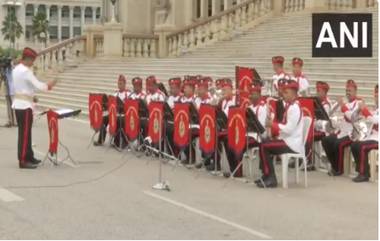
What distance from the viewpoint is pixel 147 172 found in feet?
41.9

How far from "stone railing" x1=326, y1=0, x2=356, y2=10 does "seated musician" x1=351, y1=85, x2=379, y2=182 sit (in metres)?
19.3

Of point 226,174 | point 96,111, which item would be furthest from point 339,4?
point 226,174

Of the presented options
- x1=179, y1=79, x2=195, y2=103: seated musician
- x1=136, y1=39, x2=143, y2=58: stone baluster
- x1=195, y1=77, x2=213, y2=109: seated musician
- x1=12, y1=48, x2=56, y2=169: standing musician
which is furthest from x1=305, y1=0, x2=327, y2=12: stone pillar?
x1=12, y1=48, x2=56, y2=169: standing musician

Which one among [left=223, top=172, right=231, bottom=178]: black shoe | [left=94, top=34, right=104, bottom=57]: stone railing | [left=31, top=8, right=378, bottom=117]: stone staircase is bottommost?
[left=223, top=172, right=231, bottom=178]: black shoe

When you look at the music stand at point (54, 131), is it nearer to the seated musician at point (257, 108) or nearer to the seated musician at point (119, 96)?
the seated musician at point (119, 96)

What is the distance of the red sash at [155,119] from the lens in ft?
45.0

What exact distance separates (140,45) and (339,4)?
28.4 ft

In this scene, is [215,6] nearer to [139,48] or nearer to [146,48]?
[146,48]

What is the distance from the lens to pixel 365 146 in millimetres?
11648

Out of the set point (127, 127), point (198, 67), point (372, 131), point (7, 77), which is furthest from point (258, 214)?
point (198, 67)

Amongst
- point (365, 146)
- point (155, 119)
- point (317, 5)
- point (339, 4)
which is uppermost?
point (339, 4)

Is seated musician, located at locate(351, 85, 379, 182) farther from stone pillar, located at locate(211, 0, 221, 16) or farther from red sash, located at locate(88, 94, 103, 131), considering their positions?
stone pillar, located at locate(211, 0, 221, 16)

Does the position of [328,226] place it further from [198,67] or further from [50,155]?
[198,67]

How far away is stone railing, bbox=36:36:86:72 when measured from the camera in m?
35.8
